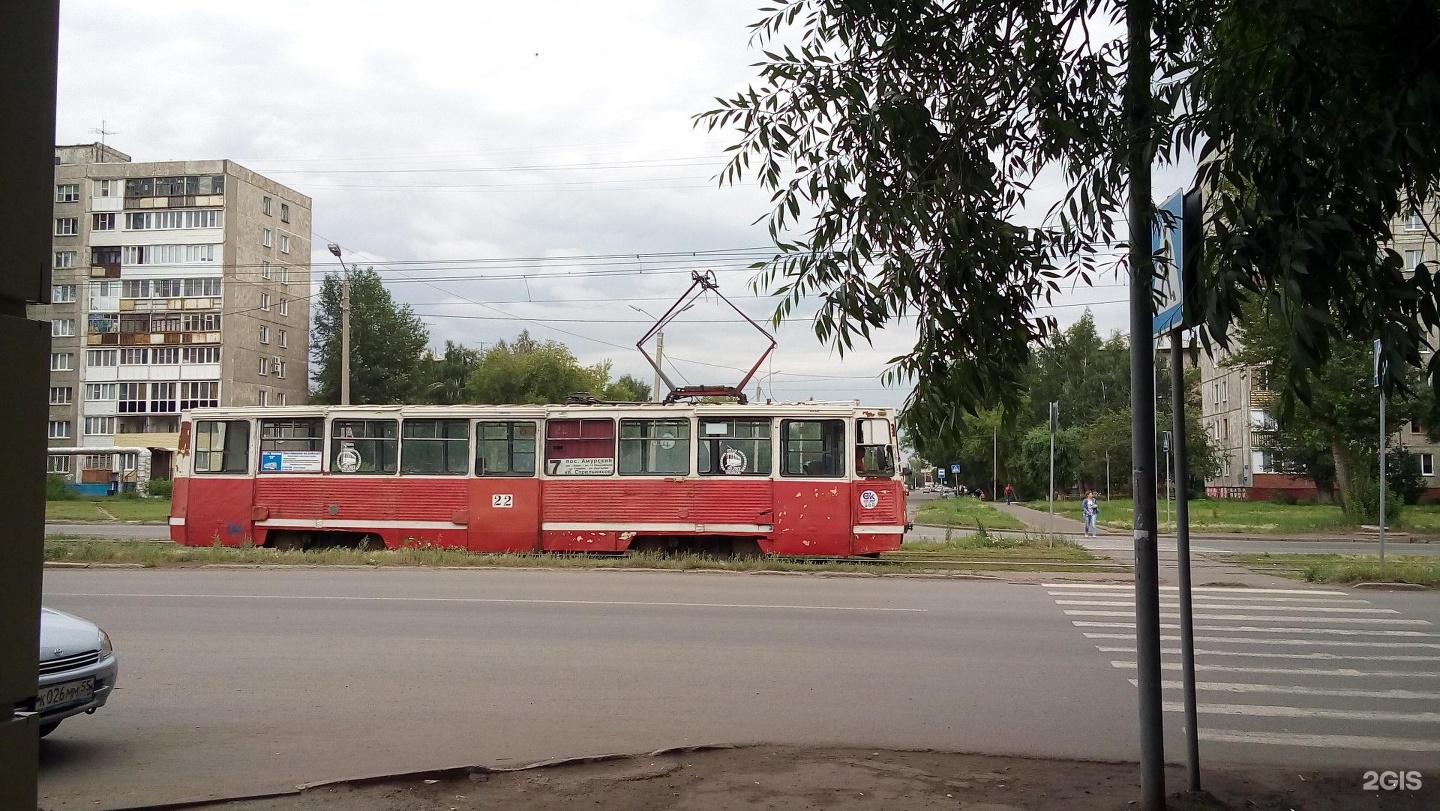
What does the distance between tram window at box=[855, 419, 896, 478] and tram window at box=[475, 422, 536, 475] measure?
614cm

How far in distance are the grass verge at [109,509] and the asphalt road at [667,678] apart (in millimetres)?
24178

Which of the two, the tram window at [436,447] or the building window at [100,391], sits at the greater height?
the building window at [100,391]

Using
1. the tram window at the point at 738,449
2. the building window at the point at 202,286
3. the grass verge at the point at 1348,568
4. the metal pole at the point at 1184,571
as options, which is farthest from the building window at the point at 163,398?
the metal pole at the point at 1184,571

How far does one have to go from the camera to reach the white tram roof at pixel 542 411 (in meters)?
19.4

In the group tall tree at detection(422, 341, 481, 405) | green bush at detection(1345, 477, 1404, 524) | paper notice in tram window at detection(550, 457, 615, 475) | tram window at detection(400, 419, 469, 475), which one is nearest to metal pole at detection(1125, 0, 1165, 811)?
paper notice in tram window at detection(550, 457, 615, 475)

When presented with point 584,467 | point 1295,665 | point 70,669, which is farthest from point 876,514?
point 70,669

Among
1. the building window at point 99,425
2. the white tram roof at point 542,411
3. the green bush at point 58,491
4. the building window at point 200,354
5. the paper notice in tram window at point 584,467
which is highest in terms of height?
the building window at point 200,354

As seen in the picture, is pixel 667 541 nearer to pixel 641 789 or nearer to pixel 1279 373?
pixel 641 789

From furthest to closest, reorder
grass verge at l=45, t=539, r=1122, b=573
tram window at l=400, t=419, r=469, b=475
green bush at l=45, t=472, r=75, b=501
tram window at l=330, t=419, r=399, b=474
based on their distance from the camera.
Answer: green bush at l=45, t=472, r=75, b=501 → tram window at l=330, t=419, r=399, b=474 → tram window at l=400, t=419, r=469, b=475 → grass verge at l=45, t=539, r=1122, b=573

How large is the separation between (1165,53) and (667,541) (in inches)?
612

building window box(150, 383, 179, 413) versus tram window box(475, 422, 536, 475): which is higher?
building window box(150, 383, 179, 413)

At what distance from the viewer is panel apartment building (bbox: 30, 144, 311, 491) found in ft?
210

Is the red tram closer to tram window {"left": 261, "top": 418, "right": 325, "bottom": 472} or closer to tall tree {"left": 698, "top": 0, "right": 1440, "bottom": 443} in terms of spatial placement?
tram window {"left": 261, "top": 418, "right": 325, "bottom": 472}

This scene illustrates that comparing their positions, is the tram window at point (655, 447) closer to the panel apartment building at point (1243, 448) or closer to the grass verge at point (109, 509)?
the grass verge at point (109, 509)
